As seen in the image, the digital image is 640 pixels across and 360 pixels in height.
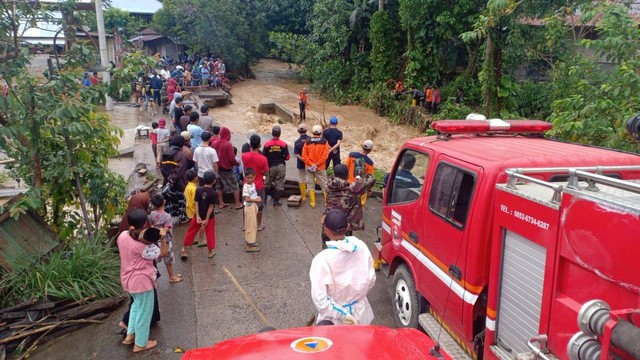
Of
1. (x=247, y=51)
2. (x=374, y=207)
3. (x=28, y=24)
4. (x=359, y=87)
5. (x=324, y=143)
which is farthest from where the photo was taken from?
(x=247, y=51)

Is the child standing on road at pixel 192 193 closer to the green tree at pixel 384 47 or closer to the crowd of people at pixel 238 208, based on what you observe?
the crowd of people at pixel 238 208

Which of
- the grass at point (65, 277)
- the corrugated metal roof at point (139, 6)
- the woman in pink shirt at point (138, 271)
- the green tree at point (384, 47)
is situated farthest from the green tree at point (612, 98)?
the corrugated metal roof at point (139, 6)

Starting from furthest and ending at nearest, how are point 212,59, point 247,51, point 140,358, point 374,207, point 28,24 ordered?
1. point 247,51
2. point 212,59
3. point 374,207
4. point 28,24
5. point 140,358

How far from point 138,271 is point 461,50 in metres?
22.8

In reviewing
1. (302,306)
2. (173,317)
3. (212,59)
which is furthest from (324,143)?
(212,59)

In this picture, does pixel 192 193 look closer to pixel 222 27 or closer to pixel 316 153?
pixel 316 153

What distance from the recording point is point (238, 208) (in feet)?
31.0

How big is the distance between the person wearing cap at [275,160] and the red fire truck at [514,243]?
11.2 feet

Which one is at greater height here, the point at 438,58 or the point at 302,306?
the point at 438,58

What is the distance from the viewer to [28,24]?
6430 mm

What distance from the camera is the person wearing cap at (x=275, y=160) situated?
8.84 meters

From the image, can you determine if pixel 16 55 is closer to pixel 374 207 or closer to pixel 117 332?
pixel 117 332

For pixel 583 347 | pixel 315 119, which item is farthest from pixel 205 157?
pixel 315 119

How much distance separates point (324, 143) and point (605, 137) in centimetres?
450
